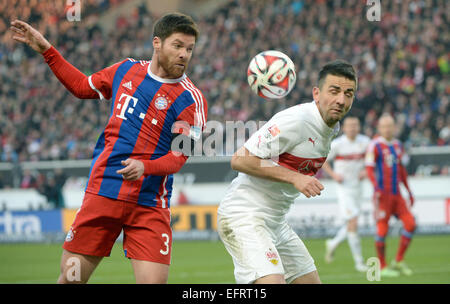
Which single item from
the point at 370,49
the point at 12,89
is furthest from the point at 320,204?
the point at 12,89

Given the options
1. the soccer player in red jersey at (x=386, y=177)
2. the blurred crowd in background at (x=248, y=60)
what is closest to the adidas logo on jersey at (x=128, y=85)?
the soccer player in red jersey at (x=386, y=177)

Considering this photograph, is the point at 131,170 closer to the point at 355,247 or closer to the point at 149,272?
the point at 149,272

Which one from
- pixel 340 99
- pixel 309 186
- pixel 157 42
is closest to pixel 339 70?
pixel 340 99

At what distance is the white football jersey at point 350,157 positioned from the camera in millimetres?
12344

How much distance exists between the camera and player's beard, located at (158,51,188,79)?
507cm

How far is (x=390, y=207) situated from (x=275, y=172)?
685 cm

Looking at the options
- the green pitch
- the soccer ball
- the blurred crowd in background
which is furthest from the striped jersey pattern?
the blurred crowd in background

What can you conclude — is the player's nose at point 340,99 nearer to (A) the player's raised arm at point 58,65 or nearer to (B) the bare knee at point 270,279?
(B) the bare knee at point 270,279

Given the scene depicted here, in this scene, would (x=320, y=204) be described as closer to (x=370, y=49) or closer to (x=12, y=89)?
(x=370, y=49)

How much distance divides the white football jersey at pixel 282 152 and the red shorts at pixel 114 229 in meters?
0.57

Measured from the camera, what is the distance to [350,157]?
12.4 meters

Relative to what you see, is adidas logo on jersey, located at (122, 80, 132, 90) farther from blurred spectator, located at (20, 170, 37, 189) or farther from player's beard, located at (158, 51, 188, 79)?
blurred spectator, located at (20, 170, 37, 189)

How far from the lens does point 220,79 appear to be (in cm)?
2402

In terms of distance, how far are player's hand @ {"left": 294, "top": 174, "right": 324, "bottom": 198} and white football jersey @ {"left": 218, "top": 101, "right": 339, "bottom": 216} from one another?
0.35 m
